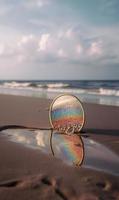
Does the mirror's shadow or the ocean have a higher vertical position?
the mirror's shadow

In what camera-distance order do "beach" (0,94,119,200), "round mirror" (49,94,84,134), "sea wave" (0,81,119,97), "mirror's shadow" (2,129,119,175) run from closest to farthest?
"beach" (0,94,119,200) < "mirror's shadow" (2,129,119,175) < "round mirror" (49,94,84,134) < "sea wave" (0,81,119,97)

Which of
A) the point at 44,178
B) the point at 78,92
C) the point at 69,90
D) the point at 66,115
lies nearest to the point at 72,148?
the point at 66,115

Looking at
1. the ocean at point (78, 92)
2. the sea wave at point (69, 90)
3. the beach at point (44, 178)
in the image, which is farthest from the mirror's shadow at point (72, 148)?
the sea wave at point (69, 90)

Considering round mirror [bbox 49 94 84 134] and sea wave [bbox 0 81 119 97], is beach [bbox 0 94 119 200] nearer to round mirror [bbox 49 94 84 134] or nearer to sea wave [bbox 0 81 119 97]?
round mirror [bbox 49 94 84 134]

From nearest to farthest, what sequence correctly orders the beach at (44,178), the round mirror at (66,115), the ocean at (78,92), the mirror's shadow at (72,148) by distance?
the beach at (44,178) → the mirror's shadow at (72,148) → the round mirror at (66,115) → the ocean at (78,92)

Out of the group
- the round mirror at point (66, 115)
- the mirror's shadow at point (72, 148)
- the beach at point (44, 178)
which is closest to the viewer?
the beach at point (44, 178)

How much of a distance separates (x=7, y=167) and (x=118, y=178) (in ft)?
4.42

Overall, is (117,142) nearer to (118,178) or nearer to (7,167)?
(118,178)

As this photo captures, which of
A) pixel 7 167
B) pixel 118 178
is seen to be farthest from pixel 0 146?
pixel 118 178

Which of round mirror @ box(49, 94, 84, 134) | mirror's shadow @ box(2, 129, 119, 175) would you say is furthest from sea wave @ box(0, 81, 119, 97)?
mirror's shadow @ box(2, 129, 119, 175)

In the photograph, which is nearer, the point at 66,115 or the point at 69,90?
the point at 66,115

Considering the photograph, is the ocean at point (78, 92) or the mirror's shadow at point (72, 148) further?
the ocean at point (78, 92)

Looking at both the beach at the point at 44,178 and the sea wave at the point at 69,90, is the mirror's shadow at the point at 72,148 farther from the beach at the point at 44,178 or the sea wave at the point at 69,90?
the sea wave at the point at 69,90

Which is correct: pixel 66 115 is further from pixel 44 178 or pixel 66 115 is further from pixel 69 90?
pixel 69 90
